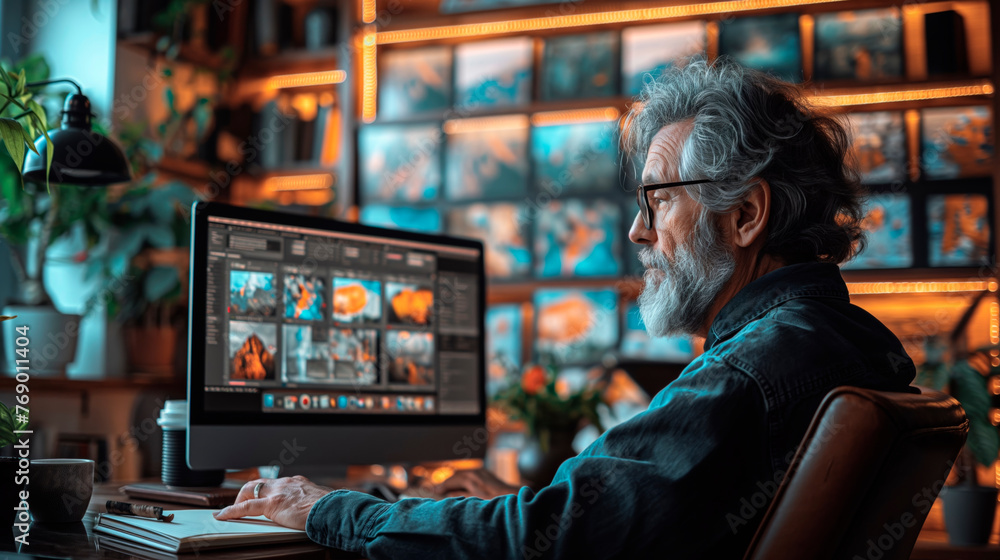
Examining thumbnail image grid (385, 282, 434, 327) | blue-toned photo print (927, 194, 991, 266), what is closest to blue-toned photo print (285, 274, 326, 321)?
thumbnail image grid (385, 282, 434, 327)

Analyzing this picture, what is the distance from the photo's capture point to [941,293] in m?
3.10

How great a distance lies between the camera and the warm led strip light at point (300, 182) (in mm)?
3768

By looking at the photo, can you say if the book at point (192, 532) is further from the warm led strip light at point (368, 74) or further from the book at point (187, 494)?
the warm led strip light at point (368, 74)

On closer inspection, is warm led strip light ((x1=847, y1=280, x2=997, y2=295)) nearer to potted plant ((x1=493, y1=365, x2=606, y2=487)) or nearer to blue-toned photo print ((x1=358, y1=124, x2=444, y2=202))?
potted plant ((x1=493, y1=365, x2=606, y2=487))

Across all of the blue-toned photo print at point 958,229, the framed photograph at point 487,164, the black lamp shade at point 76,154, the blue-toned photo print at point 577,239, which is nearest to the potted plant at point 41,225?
the black lamp shade at point 76,154

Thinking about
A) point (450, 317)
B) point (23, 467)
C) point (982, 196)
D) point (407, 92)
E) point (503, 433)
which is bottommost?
point (503, 433)

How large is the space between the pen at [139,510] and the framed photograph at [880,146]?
275 centimetres

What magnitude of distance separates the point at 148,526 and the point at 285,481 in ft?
0.66

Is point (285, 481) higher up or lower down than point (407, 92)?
lower down

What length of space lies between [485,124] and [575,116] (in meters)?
0.37

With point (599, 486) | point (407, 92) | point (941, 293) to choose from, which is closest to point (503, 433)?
point (407, 92)

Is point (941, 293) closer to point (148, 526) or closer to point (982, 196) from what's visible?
point (982, 196)

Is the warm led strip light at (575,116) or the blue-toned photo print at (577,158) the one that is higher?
the warm led strip light at (575,116)

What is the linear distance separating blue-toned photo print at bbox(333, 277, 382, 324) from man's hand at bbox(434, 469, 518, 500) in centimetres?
35
